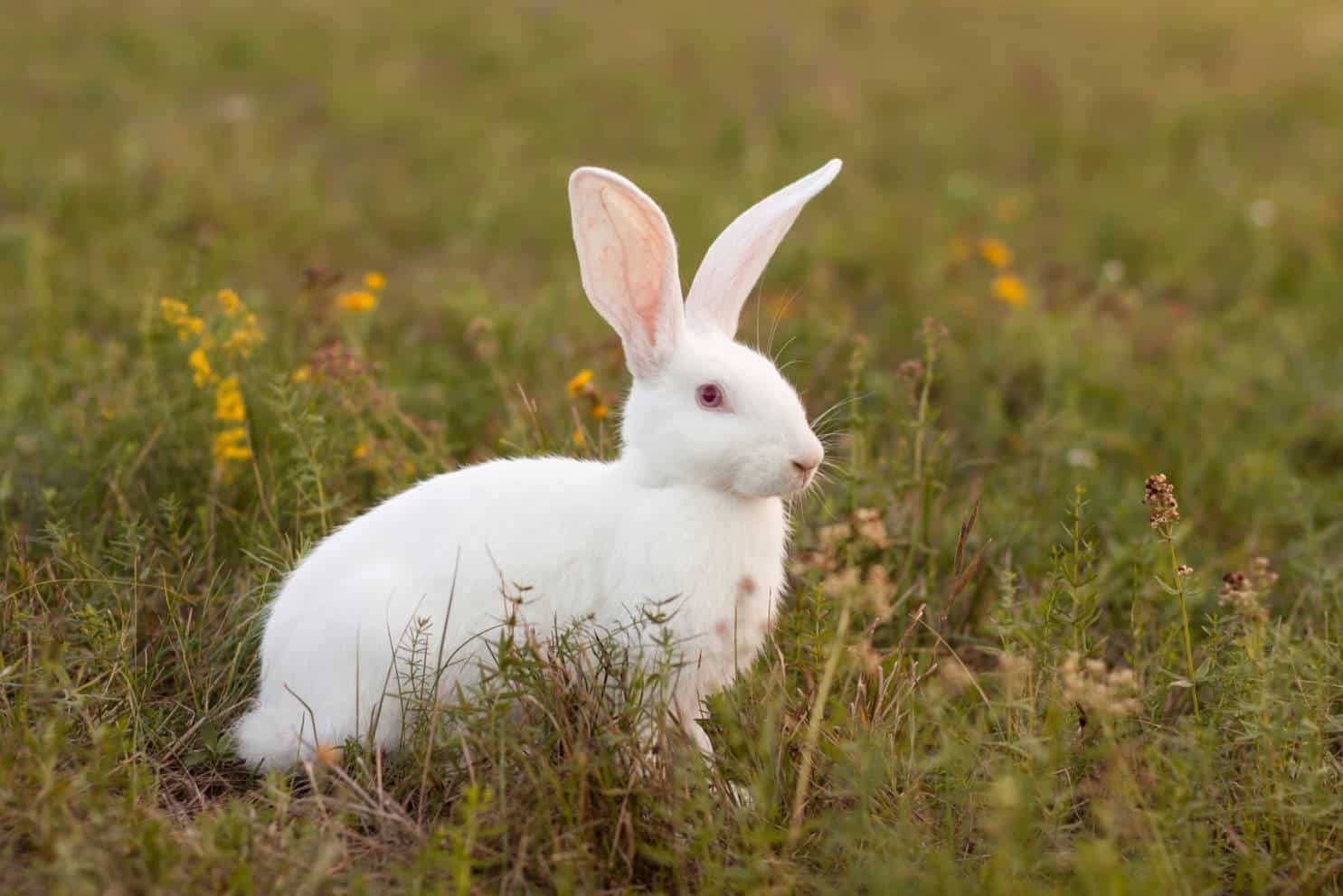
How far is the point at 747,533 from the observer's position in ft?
9.32

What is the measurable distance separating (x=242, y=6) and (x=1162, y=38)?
20.8 feet

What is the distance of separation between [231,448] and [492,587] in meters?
1.17

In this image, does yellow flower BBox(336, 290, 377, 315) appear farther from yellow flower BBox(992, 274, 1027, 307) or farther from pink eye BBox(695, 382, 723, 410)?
yellow flower BBox(992, 274, 1027, 307)

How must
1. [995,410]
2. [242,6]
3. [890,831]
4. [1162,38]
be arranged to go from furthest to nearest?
1. [1162,38]
2. [242,6]
3. [995,410]
4. [890,831]

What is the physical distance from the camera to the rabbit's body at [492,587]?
2.78m

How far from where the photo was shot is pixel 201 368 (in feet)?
12.3

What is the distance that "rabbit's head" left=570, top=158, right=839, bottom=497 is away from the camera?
277cm

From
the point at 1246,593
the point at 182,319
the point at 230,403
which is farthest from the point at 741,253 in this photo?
the point at 182,319

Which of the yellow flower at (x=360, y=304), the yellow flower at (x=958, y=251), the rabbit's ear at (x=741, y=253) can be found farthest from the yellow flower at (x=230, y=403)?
the yellow flower at (x=958, y=251)

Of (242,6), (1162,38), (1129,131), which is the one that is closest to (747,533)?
(1129,131)

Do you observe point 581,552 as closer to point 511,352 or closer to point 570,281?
point 511,352

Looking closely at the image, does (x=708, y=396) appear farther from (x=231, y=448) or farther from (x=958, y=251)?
(x=958, y=251)

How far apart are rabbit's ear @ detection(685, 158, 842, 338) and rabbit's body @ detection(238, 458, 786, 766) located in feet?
1.35

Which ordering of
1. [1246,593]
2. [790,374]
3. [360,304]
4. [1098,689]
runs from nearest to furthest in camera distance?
1. [1098,689]
2. [1246,593]
3. [360,304]
4. [790,374]
